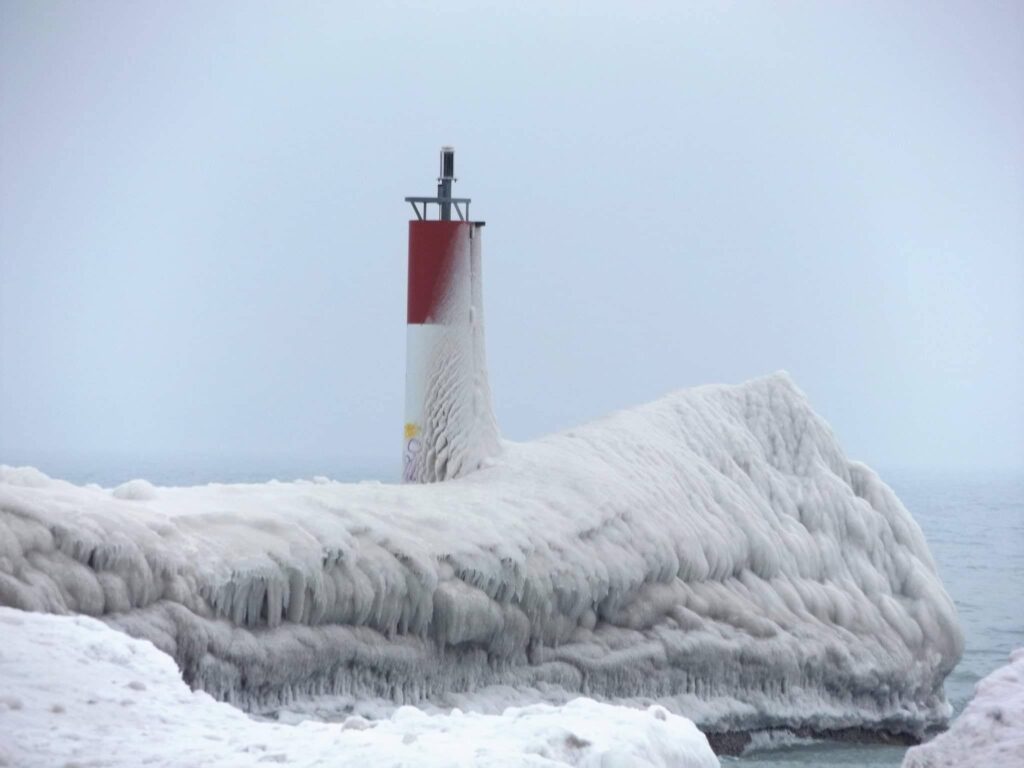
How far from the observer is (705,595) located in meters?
17.4

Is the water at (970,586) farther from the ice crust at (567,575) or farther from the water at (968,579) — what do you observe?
the ice crust at (567,575)

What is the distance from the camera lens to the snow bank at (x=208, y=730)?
8398 millimetres

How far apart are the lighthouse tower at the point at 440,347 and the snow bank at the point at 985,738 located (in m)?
9.92

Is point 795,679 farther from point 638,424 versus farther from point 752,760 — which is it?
point 638,424

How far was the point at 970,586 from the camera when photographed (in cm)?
3778

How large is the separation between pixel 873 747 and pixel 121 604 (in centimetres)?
899

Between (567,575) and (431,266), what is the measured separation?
4.36 meters

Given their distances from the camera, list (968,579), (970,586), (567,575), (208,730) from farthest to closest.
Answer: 1. (968,579)
2. (970,586)
3. (567,575)
4. (208,730)

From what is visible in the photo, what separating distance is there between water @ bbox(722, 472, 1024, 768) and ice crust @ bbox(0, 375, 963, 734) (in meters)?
0.48

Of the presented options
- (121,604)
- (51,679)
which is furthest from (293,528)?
(51,679)

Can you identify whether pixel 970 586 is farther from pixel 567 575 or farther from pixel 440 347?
pixel 567 575

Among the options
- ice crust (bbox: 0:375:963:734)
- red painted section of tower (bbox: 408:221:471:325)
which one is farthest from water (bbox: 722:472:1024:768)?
red painted section of tower (bbox: 408:221:471:325)

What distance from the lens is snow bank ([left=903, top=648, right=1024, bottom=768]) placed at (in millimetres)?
8641

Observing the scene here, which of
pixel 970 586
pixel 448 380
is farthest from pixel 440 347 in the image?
pixel 970 586
